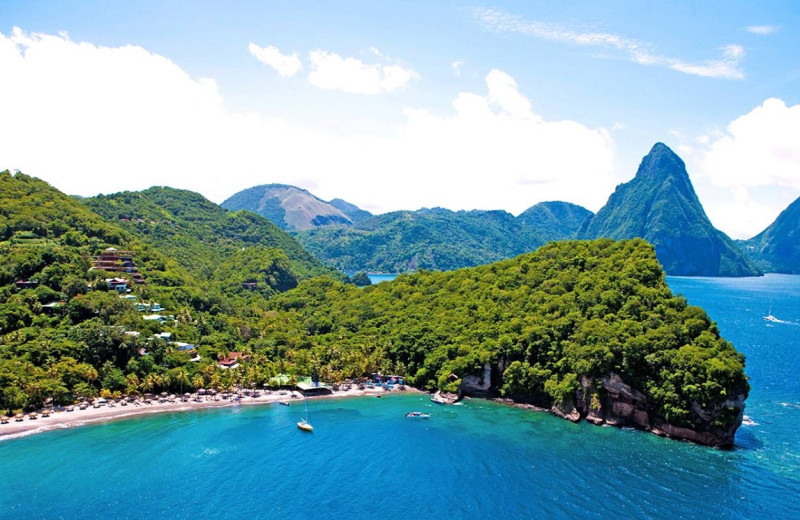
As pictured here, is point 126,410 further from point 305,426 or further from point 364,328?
point 364,328

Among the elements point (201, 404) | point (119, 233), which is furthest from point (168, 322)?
point (119, 233)

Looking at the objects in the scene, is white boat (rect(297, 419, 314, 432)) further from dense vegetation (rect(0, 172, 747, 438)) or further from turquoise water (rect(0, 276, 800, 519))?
dense vegetation (rect(0, 172, 747, 438))

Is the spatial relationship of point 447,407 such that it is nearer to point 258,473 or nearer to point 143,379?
point 258,473

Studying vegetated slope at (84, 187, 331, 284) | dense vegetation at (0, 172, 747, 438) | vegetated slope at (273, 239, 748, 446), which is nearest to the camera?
vegetated slope at (273, 239, 748, 446)

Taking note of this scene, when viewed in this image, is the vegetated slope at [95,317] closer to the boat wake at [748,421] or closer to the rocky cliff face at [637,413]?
the rocky cliff face at [637,413]

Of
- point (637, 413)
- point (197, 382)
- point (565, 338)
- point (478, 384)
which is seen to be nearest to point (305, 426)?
point (197, 382)

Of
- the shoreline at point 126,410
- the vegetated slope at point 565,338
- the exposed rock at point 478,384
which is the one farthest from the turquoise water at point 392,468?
the exposed rock at point 478,384

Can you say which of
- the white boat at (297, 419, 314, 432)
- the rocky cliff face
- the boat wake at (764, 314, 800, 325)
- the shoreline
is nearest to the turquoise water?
the white boat at (297, 419, 314, 432)
